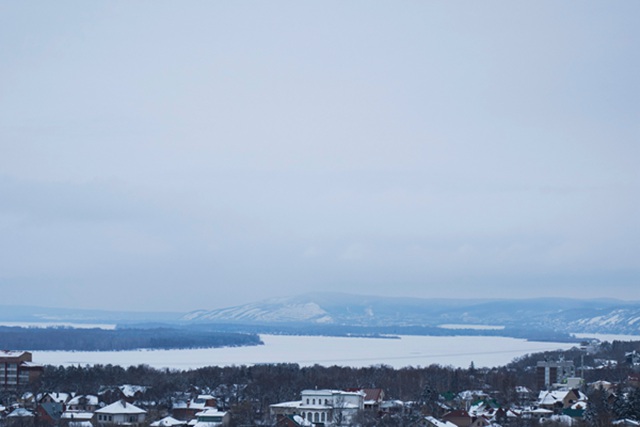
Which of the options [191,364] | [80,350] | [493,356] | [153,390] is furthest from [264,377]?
[80,350]

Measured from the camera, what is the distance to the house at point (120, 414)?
66.3 feet

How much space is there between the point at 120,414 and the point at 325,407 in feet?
13.1

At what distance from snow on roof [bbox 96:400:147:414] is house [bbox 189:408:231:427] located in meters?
1.47

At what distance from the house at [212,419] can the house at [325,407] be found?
0.96 metres

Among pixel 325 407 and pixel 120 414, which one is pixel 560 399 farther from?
pixel 120 414

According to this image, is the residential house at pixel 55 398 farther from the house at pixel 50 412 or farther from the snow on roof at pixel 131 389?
the snow on roof at pixel 131 389

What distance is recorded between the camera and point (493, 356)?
47594 millimetres

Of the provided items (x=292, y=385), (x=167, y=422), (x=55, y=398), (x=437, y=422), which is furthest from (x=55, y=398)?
(x=437, y=422)

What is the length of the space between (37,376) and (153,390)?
4.72 metres

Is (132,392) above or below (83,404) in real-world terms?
above

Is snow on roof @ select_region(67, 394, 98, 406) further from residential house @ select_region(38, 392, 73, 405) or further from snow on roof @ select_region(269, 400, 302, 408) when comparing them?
snow on roof @ select_region(269, 400, 302, 408)

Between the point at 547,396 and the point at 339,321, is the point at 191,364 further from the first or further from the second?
Result: the point at 339,321

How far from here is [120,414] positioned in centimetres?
2048

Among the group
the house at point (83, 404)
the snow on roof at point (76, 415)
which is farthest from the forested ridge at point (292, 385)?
the snow on roof at point (76, 415)
